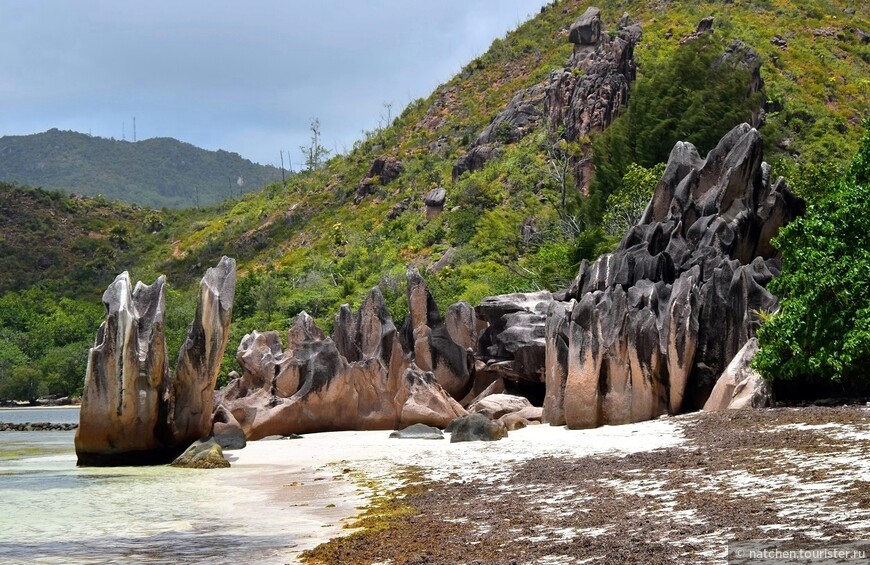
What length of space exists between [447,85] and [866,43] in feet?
152

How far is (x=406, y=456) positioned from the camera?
1973cm

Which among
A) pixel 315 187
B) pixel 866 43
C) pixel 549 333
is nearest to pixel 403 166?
pixel 315 187

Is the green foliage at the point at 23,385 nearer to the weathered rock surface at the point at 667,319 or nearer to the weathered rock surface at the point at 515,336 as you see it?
the weathered rock surface at the point at 515,336

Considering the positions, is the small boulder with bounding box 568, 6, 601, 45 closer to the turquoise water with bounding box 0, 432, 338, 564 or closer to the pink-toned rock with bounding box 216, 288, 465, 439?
the pink-toned rock with bounding box 216, 288, 465, 439

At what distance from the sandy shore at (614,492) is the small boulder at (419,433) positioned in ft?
12.2

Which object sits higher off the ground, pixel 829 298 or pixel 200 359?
pixel 829 298

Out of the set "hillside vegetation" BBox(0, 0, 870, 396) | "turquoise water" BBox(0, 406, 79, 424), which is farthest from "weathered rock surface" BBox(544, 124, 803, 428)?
"turquoise water" BBox(0, 406, 79, 424)

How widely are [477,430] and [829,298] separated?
779 centimetres

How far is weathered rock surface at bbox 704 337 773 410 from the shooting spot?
18859mm

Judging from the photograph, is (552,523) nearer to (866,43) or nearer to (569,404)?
(569,404)

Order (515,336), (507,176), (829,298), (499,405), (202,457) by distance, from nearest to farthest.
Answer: (829,298), (202,457), (499,405), (515,336), (507,176)

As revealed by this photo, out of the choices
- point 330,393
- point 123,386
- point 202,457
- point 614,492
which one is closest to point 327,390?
point 330,393

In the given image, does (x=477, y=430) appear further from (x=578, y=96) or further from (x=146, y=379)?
(x=578, y=96)

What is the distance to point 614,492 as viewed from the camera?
11836mm
